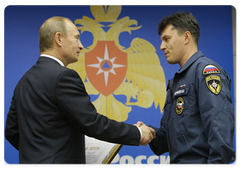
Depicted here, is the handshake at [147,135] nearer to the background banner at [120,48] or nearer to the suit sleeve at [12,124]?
the suit sleeve at [12,124]

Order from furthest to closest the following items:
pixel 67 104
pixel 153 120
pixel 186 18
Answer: pixel 153 120
pixel 186 18
pixel 67 104

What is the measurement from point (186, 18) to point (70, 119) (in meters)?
1.11

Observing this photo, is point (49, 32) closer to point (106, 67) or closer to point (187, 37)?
point (187, 37)

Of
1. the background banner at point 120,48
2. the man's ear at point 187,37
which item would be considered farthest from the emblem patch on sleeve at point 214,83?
the background banner at point 120,48

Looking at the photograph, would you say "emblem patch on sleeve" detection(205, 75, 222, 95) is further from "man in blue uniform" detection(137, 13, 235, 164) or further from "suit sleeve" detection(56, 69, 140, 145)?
"suit sleeve" detection(56, 69, 140, 145)

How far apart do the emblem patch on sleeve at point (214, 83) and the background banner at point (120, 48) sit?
6.93 ft

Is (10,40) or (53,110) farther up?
(10,40)

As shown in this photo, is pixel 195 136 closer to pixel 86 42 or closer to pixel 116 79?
pixel 116 79

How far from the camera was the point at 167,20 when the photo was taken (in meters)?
2.22

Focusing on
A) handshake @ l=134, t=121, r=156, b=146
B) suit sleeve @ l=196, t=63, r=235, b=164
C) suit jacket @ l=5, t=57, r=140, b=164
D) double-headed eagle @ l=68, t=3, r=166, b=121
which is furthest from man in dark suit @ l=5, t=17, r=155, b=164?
double-headed eagle @ l=68, t=3, r=166, b=121

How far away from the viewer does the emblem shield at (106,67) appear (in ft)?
12.6

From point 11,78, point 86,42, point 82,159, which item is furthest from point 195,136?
point 11,78

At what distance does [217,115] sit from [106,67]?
2.40 metres

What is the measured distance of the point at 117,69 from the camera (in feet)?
12.7
